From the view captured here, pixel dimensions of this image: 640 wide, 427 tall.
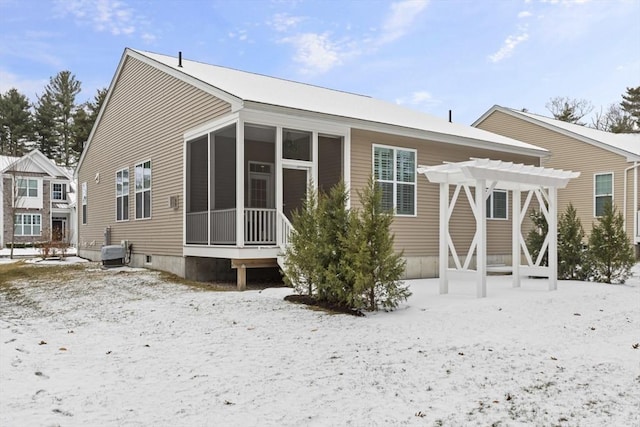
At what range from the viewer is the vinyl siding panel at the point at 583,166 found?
61.5 ft

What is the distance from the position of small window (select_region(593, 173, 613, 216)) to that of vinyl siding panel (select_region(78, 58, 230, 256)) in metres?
15.1

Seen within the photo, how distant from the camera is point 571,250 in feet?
37.7

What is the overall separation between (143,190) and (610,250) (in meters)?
11.6

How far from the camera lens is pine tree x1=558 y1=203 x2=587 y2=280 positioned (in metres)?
11.4

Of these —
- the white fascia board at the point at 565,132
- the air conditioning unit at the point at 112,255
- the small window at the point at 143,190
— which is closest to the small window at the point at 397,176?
the small window at the point at 143,190

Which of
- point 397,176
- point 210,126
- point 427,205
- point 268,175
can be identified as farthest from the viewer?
point 268,175

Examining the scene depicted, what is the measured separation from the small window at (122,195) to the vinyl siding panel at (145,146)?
0.22 m

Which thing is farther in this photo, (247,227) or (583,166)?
(583,166)

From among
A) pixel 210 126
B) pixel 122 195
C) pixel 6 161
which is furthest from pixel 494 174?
pixel 6 161

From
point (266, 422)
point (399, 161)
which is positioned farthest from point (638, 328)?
point (399, 161)

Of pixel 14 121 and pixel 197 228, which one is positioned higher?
pixel 14 121

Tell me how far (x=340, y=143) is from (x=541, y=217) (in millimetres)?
5076

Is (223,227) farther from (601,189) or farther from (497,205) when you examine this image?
(601,189)

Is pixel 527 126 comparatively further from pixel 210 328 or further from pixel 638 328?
pixel 210 328
